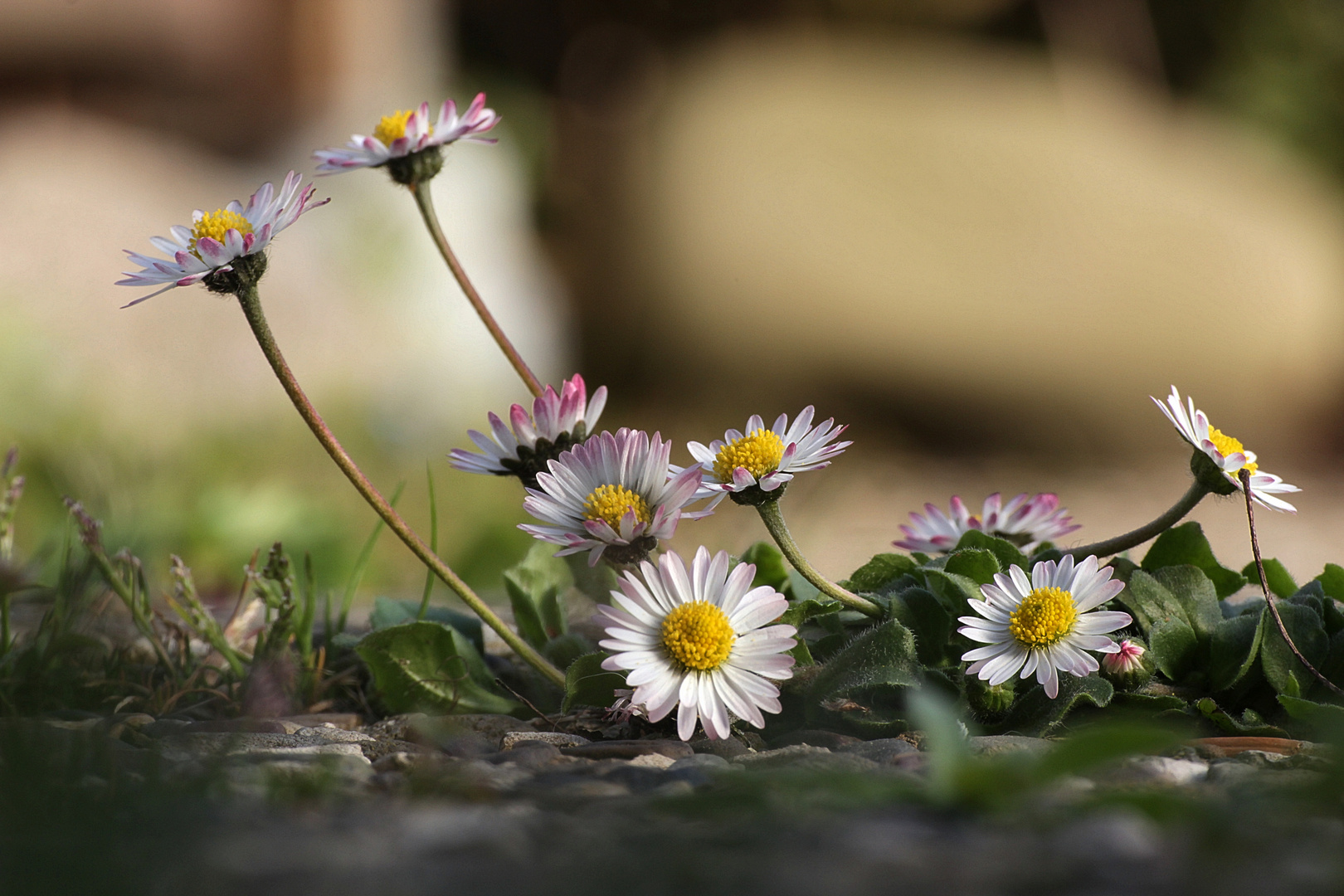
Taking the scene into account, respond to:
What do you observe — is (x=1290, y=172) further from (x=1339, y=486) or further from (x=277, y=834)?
(x=277, y=834)

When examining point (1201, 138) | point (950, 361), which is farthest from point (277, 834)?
point (1201, 138)

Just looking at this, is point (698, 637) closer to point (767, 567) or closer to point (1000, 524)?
point (767, 567)

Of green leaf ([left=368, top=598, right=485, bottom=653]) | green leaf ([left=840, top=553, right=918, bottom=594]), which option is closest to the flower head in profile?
green leaf ([left=368, top=598, right=485, bottom=653])

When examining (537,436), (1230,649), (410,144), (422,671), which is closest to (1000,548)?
(1230,649)

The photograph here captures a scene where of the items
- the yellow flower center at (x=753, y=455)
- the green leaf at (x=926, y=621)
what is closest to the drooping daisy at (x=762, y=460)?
the yellow flower center at (x=753, y=455)

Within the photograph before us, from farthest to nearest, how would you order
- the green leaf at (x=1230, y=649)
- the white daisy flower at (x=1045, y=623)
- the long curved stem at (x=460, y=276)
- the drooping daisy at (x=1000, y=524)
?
1. the drooping daisy at (x=1000, y=524)
2. the long curved stem at (x=460, y=276)
3. the green leaf at (x=1230, y=649)
4. the white daisy flower at (x=1045, y=623)

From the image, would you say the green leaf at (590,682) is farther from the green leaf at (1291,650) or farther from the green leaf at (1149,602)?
the green leaf at (1291,650)
